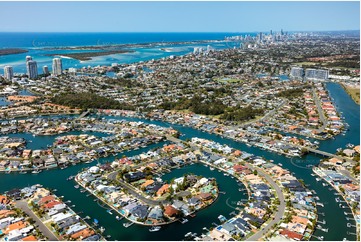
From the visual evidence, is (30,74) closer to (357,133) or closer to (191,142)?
(191,142)

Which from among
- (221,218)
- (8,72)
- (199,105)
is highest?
(8,72)

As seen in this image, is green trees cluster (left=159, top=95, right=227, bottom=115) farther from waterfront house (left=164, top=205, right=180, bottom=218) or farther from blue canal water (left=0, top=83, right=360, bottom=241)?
waterfront house (left=164, top=205, right=180, bottom=218)

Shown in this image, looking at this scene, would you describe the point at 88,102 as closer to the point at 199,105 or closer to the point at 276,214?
the point at 199,105

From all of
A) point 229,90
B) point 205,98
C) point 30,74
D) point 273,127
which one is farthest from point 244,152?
point 30,74

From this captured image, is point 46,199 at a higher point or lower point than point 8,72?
lower

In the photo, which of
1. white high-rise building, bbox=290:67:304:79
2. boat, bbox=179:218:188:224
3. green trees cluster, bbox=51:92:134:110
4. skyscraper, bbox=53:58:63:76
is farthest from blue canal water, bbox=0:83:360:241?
skyscraper, bbox=53:58:63:76

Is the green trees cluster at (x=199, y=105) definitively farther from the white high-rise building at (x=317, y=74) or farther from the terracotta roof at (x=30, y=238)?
the white high-rise building at (x=317, y=74)

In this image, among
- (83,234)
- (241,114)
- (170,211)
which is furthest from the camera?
(241,114)

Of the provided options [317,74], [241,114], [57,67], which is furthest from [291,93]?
[57,67]
